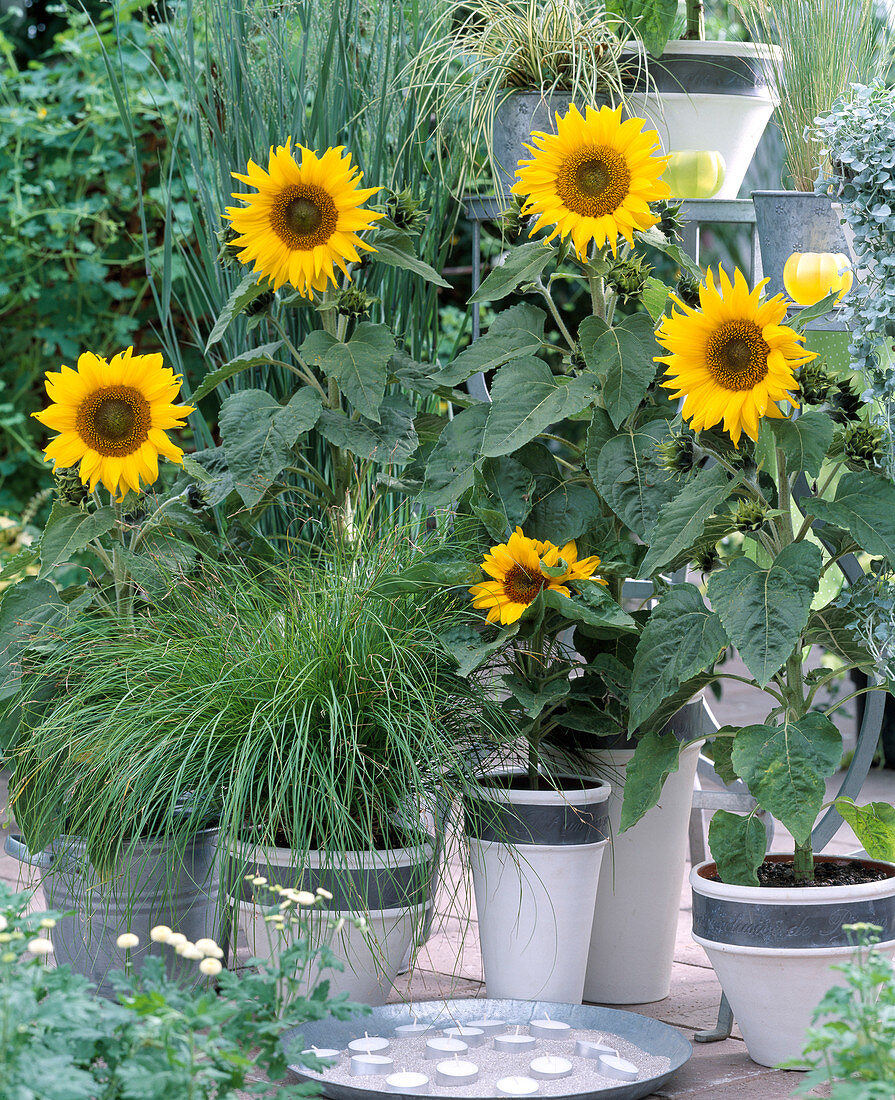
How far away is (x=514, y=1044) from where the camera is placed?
5.12 ft

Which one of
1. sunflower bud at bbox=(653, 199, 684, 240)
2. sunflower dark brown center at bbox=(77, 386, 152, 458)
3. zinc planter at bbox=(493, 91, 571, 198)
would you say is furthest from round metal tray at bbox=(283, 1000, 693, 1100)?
zinc planter at bbox=(493, 91, 571, 198)

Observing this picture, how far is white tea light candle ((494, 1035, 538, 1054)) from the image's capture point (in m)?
1.56

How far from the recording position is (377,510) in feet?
7.59

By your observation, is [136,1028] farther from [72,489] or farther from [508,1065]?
[72,489]

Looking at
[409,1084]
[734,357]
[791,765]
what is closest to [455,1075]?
[409,1084]

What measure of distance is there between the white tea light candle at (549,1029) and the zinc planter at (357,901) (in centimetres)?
18

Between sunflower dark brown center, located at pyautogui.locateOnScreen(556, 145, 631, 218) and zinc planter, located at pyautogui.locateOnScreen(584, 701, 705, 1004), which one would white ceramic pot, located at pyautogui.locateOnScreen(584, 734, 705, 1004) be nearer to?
zinc planter, located at pyautogui.locateOnScreen(584, 701, 705, 1004)

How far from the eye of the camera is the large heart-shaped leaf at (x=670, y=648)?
1.56 metres

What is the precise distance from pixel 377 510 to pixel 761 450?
0.90 metres

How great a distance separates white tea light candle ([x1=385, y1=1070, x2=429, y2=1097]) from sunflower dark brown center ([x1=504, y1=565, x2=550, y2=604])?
568 millimetres

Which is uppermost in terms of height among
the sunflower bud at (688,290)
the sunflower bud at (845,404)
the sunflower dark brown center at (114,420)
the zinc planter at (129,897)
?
the sunflower bud at (688,290)

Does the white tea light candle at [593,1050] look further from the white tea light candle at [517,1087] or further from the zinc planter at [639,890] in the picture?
the zinc planter at [639,890]

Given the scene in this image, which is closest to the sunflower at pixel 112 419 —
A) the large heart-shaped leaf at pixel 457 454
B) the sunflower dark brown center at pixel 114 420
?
the sunflower dark brown center at pixel 114 420

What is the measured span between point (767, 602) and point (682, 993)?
2.44ft
